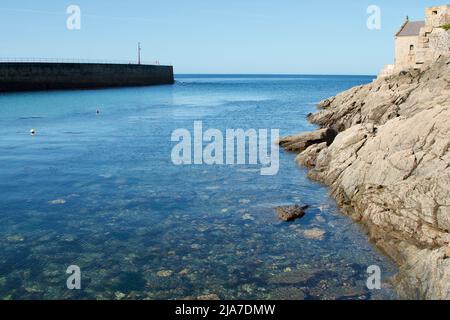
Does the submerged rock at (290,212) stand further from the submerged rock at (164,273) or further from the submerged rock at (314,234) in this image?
the submerged rock at (164,273)

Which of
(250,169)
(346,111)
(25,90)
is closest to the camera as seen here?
(250,169)

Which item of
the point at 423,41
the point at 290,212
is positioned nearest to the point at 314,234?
the point at 290,212

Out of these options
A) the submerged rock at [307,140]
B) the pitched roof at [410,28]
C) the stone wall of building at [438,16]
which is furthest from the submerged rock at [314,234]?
the pitched roof at [410,28]

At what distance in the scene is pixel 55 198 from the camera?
58.4 ft

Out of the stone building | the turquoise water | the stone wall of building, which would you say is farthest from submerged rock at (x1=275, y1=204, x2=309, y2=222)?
the stone wall of building

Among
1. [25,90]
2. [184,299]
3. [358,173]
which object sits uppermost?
[25,90]

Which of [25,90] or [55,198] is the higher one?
[25,90]

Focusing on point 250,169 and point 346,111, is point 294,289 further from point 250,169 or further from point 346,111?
point 346,111

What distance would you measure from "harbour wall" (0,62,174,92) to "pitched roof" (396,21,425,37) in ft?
209

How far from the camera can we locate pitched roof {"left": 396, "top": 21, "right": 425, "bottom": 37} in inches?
2250

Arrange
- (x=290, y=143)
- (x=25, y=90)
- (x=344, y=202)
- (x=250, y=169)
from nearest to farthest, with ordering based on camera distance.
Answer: (x=344, y=202) → (x=250, y=169) → (x=290, y=143) → (x=25, y=90)

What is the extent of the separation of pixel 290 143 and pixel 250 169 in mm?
5930

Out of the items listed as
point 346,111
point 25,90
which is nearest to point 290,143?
point 346,111

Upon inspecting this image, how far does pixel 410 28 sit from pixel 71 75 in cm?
6632
